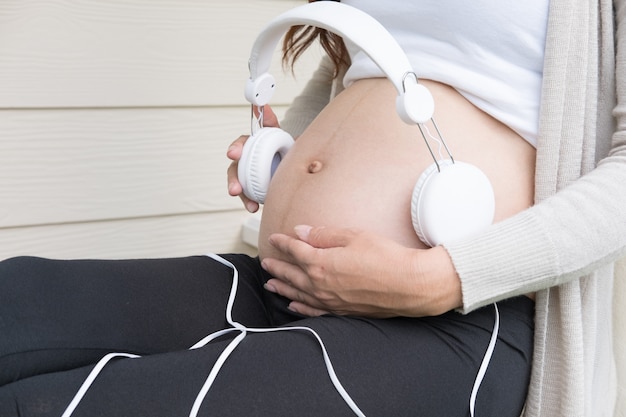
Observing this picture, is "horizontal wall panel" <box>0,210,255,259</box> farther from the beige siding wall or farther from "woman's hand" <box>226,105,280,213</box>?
"woman's hand" <box>226,105,280,213</box>

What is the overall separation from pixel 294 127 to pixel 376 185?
17.1 inches

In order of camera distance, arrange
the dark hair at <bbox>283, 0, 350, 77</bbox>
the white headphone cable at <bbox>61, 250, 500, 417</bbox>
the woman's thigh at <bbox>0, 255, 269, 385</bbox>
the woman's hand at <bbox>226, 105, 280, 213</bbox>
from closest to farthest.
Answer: the white headphone cable at <bbox>61, 250, 500, 417</bbox>, the woman's thigh at <bbox>0, 255, 269, 385</bbox>, the woman's hand at <bbox>226, 105, 280, 213</bbox>, the dark hair at <bbox>283, 0, 350, 77</bbox>

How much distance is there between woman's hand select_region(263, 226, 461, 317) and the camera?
2.45 ft

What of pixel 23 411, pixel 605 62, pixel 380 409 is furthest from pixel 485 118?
pixel 23 411

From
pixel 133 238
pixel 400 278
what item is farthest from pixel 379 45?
pixel 133 238

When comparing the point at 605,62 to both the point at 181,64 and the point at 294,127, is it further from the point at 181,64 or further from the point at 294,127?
the point at 181,64

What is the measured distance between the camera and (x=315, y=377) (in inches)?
28.3

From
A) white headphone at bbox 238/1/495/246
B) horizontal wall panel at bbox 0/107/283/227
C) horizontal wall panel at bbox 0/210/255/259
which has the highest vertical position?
white headphone at bbox 238/1/495/246

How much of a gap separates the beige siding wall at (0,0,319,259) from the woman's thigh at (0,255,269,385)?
681 mm

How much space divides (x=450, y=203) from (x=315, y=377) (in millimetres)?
221

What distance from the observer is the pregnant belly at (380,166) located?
0.87 m

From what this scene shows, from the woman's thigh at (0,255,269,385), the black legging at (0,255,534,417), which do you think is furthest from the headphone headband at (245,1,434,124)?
the woman's thigh at (0,255,269,385)

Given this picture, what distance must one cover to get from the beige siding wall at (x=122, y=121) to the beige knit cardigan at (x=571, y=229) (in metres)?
0.95

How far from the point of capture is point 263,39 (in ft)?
3.18
